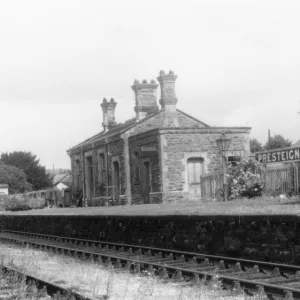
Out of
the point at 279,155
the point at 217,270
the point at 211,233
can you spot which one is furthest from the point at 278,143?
the point at 217,270

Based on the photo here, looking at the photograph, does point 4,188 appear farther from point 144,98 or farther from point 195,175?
point 195,175

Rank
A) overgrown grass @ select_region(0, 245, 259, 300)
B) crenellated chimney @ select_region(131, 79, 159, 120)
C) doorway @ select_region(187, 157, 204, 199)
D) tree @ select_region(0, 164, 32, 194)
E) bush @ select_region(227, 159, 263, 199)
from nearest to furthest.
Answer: overgrown grass @ select_region(0, 245, 259, 300) → bush @ select_region(227, 159, 263, 199) → doorway @ select_region(187, 157, 204, 199) → crenellated chimney @ select_region(131, 79, 159, 120) → tree @ select_region(0, 164, 32, 194)

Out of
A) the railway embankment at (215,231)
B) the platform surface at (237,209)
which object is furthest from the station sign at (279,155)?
the railway embankment at (215,231)

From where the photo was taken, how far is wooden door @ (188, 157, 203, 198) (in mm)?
30091

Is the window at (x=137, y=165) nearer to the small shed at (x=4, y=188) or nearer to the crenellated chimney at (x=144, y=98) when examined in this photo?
the crenellated chimney at (x=144, y=98)

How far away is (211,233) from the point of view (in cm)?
1366

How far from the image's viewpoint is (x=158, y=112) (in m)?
33.2

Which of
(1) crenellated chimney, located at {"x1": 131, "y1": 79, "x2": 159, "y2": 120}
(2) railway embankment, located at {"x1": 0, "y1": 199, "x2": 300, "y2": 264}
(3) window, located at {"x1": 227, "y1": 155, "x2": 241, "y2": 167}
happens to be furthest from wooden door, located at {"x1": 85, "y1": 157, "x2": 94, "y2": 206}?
(2) railway embankment, located at {"x1": 0, "y1": 199, "x2": 300, "y2": 264}

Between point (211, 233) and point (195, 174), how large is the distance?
1698 cm

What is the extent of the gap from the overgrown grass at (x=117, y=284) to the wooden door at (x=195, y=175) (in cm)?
1679

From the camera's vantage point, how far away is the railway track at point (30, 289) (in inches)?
312

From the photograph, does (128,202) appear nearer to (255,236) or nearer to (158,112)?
(158,112)

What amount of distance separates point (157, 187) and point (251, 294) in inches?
859

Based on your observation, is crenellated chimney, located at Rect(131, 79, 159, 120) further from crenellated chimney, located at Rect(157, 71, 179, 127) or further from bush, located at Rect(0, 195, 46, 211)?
bush, located at Rect(0, 195, 46, 211)
